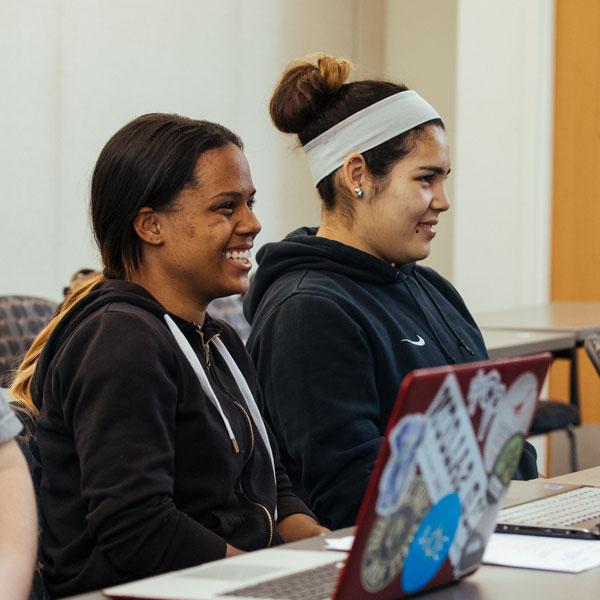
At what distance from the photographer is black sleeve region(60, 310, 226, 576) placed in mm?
1646

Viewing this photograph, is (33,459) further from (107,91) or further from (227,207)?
(107,91)

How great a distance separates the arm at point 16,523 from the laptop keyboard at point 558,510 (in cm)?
60

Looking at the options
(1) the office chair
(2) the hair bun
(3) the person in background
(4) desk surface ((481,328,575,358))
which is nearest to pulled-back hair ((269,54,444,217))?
(2) the hair bun

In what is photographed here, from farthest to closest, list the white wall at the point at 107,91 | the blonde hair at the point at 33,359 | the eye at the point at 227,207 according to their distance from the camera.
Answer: the white wall at the point at 107,91 < the eye at the point at 227,207 < the blonde hair at the point at 33,359

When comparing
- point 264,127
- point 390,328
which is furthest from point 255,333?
point 264,127

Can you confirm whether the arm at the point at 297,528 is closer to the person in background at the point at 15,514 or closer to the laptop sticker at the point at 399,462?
the person in background at the point at 15,514

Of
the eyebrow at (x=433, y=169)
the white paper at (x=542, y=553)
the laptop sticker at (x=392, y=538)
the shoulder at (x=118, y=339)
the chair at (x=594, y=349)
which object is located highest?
the eyebrow at (x=433, y=169)

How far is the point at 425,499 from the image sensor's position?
1.11 meters

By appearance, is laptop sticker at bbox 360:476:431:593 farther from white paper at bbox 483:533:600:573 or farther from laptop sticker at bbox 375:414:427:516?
white paper at bbox 483:533:600:573

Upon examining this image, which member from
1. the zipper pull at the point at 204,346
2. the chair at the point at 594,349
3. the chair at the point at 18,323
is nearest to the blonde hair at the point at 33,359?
the zipper pull at the point at 204,346

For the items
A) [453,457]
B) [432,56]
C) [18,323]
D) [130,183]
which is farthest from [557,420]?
[453,457]

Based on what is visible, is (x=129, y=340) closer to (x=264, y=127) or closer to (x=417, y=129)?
(x=417, y=129)

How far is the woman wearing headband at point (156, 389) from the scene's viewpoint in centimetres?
166

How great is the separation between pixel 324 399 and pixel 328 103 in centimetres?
64
